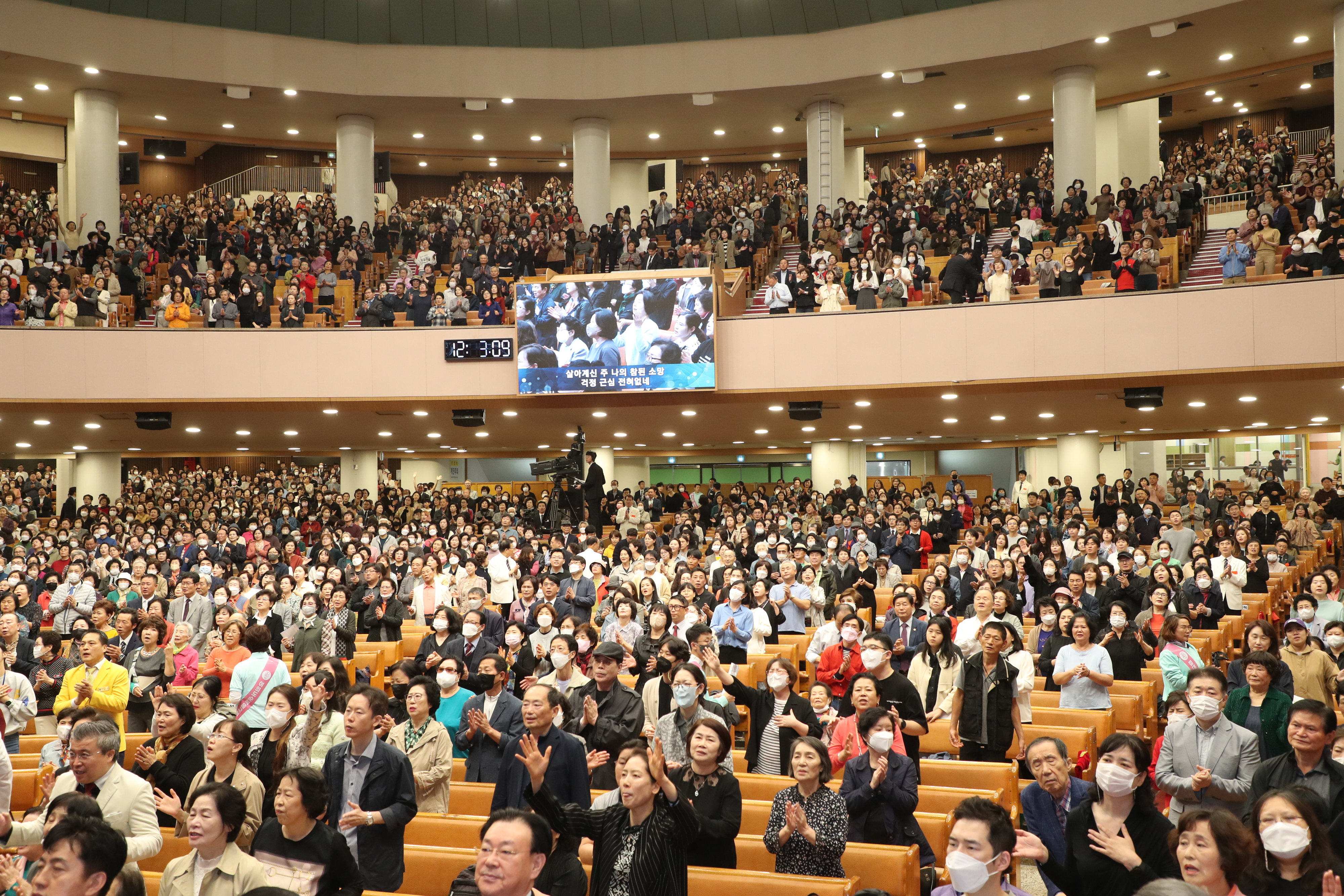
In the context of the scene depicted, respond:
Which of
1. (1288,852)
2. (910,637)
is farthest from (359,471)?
(1288,852)

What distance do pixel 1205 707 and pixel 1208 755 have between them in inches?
9.4

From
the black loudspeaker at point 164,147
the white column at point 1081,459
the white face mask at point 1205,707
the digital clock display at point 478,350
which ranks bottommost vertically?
the white face mask at point 1205,707

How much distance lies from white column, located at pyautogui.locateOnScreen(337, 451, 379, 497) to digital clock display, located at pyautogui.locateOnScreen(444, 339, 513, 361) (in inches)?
319

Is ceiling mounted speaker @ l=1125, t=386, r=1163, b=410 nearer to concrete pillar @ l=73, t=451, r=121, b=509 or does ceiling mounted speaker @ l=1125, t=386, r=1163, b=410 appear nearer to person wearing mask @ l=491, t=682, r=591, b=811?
person wearing mask @ l=491, t=682, r=591, b=811

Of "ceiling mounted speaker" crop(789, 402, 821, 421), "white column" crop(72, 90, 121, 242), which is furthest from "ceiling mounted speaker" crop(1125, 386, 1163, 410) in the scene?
"white column" crop(72, 90, 121, 242)

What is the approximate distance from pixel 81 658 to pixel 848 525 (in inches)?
379

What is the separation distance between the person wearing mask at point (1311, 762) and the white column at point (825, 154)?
58.5 ft

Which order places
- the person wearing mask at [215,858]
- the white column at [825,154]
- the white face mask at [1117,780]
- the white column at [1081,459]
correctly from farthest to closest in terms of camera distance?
1. the white column at [1081,459]
2. the white column at [825,154]
3. the white face mask at [1117,780]
4. the person wearing mask at [215,858]

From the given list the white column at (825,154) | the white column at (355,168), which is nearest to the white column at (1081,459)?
the white column at (825,154)

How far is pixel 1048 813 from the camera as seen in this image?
4.43 meters

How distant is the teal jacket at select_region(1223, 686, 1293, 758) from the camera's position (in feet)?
18.0

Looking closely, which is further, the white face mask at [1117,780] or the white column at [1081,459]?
the white column at [1081,459]

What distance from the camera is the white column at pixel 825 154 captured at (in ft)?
70.7

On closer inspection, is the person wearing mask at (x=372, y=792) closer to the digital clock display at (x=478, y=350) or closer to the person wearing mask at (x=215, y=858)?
the person wearing mask at (x=215, y=858)
